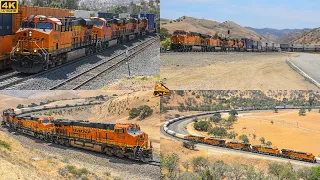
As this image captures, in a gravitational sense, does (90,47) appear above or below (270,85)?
above

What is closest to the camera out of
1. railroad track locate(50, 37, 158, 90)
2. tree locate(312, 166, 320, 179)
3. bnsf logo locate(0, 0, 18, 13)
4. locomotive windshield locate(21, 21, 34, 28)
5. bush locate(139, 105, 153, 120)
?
bnsf logo locate(0, 0, 18, 13)

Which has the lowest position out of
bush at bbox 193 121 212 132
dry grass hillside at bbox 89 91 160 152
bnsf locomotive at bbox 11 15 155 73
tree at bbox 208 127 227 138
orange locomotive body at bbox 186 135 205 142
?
tree at bbox 208 127 227 138

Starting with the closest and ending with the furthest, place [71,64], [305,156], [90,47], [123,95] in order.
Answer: [71,64], [90,47], [305,156], [123,95]

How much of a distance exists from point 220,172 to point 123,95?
1259 centimetres

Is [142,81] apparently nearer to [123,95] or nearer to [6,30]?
[6,30]

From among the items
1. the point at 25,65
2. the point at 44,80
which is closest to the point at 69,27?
the point at 25,65

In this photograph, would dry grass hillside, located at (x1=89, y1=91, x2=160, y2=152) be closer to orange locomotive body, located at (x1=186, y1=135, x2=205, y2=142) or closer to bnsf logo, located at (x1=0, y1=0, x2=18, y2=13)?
orange locomotive body, located at (x1=186, y1=135, x2=205, y2=142)

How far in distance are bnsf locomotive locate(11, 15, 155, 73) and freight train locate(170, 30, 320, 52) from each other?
15.9 ft

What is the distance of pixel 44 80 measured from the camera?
45.2 ft

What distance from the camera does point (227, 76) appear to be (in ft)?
51.7

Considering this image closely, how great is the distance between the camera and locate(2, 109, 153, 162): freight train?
57.2 feet

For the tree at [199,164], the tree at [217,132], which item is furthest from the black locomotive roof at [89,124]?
the tree at [217,132]

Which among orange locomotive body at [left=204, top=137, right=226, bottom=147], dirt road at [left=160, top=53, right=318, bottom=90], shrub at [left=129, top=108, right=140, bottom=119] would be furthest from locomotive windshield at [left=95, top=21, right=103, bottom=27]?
orange locomotive body at [left=204, top=137, right=226, bottom=147]

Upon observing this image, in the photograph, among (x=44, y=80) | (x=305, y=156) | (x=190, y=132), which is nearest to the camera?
(x=44, y=80)
